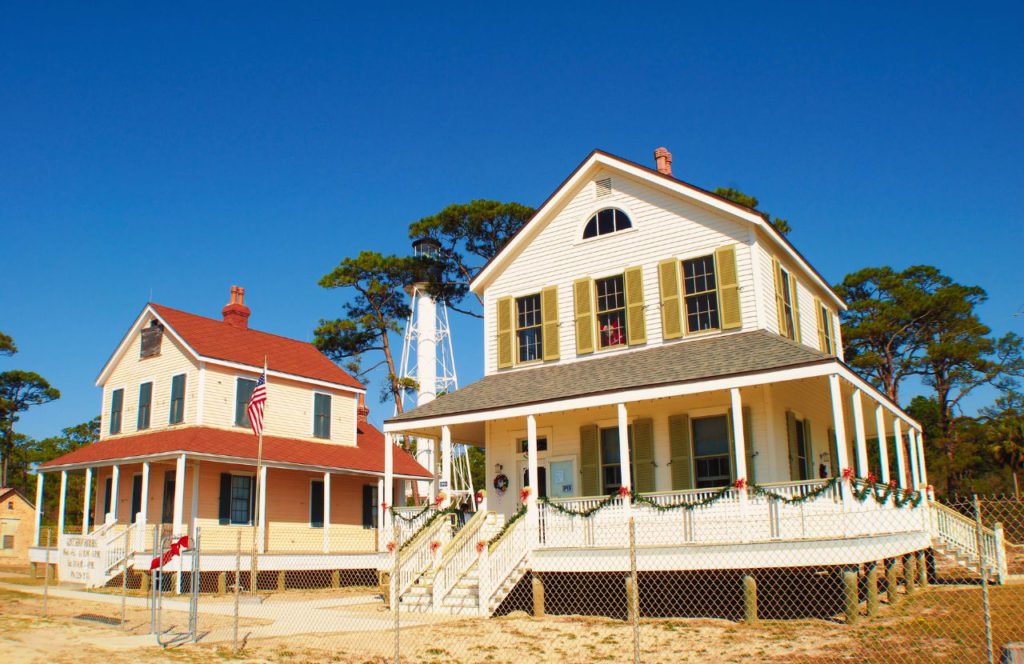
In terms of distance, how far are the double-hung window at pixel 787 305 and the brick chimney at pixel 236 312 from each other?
20050mm

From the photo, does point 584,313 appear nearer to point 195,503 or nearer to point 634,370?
point 634,370

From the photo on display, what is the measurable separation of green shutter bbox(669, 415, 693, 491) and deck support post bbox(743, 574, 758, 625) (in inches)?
144

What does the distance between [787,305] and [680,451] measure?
5.09 metres

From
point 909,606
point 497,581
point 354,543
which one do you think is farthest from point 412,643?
point 354,543

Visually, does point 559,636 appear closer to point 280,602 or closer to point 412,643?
point 412,643

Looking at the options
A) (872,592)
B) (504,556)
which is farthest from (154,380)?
(872,592)

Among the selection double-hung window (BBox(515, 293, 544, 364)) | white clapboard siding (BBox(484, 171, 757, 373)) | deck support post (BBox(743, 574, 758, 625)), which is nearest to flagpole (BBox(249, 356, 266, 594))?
white clapboard siding (BBox(484, 171, 757, 373))

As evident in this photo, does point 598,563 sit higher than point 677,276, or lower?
lower

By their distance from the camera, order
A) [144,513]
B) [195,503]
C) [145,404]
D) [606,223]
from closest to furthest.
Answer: [606,223], [144,513], [195,503], [145,404]

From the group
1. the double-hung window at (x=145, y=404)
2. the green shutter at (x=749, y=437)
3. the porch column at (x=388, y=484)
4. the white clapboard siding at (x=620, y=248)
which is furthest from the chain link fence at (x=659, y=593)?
the double-hung window at (x=145, y=404)

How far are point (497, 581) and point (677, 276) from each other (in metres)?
8.23

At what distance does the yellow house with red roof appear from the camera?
82.0ft

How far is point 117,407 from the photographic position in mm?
29641

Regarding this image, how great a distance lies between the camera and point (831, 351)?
2434cm
